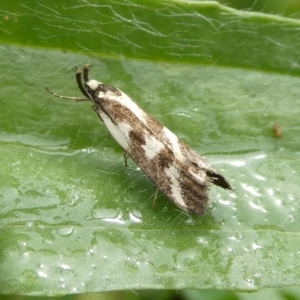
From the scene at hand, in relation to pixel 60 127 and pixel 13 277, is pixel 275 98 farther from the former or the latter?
pixel 13 277

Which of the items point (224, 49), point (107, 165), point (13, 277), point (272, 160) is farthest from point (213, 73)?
point (13, 277)

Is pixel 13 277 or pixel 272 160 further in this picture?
pixel 272 160

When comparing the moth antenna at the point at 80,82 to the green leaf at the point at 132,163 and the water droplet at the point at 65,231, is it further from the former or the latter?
the water droplet at the point at 65,231

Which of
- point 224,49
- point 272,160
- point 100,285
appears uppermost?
point 224,49

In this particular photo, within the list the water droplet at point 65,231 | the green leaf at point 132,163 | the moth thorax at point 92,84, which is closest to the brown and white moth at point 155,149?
the moth thorax at point 92,84

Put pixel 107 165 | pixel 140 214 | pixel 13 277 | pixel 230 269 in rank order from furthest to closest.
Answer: pixel 107 165 → pixel 140 214 → pixel 230 269 → pixel 13 277

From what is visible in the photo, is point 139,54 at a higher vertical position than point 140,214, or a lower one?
higher

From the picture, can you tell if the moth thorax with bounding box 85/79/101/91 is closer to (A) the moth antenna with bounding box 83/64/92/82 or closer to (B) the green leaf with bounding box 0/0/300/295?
(A) the moth antenna with bounding box 83/64/92/82

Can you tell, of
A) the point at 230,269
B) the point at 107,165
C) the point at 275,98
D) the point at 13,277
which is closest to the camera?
the point at 13,277
